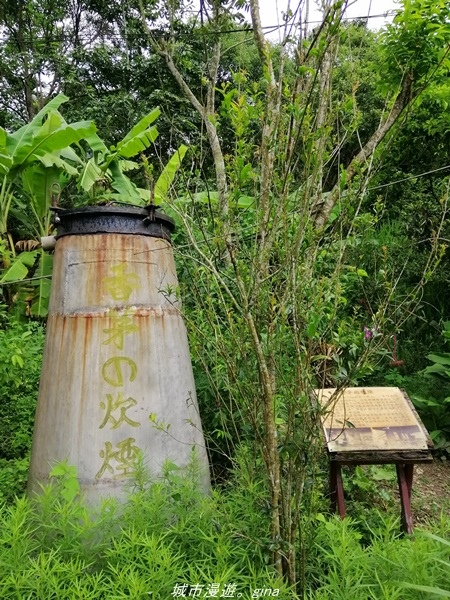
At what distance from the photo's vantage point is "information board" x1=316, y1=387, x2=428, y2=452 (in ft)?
7.72

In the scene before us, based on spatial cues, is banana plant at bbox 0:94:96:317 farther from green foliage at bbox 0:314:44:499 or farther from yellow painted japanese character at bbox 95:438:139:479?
yellow painted japanese character at bbox 95:438:139:479

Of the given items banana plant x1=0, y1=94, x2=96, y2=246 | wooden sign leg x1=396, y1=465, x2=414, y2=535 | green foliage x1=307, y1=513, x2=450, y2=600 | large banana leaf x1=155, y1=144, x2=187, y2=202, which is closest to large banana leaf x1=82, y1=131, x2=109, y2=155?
banana plant x1=0, y1=94, x2=96, y2=246

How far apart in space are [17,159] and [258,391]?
13.0ft

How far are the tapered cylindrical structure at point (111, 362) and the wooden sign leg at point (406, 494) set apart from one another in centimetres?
103

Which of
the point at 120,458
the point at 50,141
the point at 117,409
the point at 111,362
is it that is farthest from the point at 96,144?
the point at 120,458

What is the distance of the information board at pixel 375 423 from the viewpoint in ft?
7.72

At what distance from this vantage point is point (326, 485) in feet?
9.96

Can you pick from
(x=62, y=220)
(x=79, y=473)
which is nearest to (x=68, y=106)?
(x=62, y=220)

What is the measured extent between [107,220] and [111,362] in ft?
2.36

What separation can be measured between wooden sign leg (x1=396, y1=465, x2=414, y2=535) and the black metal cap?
6.05 feet

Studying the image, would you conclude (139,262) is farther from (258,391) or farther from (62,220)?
(258,391)

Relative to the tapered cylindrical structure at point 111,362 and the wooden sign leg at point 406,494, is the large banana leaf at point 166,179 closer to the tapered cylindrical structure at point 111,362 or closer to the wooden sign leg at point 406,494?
the tapered cylindrical structure at point 111,362

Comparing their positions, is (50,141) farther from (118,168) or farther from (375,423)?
(375,423)

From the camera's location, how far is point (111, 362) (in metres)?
2.32
